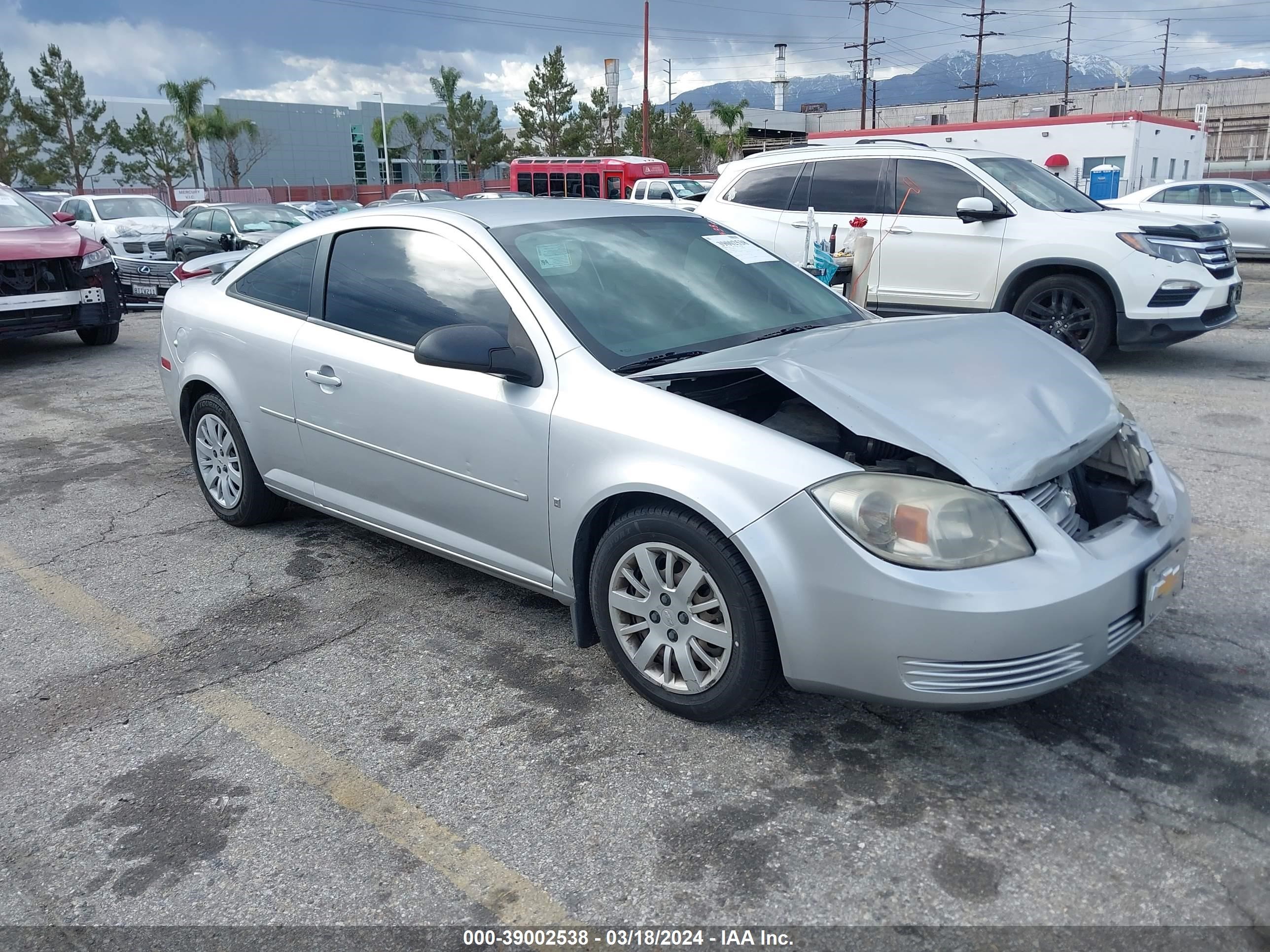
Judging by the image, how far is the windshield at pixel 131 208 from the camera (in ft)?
60.9

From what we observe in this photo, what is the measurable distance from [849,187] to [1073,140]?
1190cm

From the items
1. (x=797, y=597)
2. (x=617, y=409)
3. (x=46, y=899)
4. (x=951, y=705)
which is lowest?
(x=46, y=899)

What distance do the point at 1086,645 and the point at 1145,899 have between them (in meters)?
0.64

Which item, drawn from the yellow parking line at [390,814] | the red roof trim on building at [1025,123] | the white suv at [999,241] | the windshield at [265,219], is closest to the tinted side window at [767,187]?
the white suv at [999,241]

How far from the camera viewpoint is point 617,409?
312cm

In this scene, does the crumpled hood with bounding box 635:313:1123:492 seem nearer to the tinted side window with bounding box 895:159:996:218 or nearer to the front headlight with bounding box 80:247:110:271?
the tinted side window with bounding box 895:159:996:218

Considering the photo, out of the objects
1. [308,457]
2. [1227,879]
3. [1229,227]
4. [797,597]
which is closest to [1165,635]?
[1227,879]

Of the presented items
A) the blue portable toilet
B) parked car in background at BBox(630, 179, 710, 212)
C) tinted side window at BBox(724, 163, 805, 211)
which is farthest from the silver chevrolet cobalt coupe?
parked car in background at BBox(630, 179, 710, 212)

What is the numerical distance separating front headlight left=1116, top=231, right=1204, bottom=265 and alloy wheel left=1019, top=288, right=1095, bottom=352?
0.54m

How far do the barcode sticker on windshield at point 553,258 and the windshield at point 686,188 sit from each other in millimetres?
23109

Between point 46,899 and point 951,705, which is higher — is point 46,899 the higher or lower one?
the lower one

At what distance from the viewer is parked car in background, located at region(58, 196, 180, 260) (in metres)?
17.6

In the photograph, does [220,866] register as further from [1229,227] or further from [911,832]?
[1229,227]

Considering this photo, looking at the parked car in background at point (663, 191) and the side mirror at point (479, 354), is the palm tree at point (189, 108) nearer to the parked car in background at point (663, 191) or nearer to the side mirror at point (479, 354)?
the parked car in background at point (663, 191)
